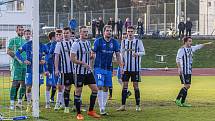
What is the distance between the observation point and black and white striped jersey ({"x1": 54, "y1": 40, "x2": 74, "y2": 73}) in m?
14.6

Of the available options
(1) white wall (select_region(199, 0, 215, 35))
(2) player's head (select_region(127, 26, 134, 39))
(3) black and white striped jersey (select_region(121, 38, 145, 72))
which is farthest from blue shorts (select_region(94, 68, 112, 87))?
(1) white wall (select_region(199, 0, 215, 35))

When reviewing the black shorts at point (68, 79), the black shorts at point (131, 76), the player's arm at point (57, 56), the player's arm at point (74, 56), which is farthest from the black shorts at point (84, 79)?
the black shorts at point (131, 76)

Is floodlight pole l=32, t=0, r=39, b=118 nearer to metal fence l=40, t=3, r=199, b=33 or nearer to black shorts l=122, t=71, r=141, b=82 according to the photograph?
black shorts l=122, t=71, r=141, b=82

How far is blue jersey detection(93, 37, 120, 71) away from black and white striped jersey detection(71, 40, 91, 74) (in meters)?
0.48

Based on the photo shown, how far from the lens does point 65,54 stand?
14.8 m

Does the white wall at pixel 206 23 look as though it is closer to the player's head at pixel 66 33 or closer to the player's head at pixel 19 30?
the player's head at pixel 19 30

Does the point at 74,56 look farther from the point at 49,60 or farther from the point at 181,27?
the point at 181,27

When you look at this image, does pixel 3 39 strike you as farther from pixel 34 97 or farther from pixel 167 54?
pixel 167 54

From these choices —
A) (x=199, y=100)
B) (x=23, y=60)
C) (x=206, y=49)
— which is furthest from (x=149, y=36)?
(x=23, y=60)

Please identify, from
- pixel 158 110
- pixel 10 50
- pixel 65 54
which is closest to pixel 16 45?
pixel 10 50

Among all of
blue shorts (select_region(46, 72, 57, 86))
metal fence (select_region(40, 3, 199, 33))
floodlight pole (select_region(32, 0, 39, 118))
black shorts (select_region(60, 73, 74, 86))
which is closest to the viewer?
floodlight pole (select_region(32, 0, 39, 118))

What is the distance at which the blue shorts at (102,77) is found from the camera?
46.6ft

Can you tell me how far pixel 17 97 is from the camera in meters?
17.1

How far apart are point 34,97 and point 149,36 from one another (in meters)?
43.3
